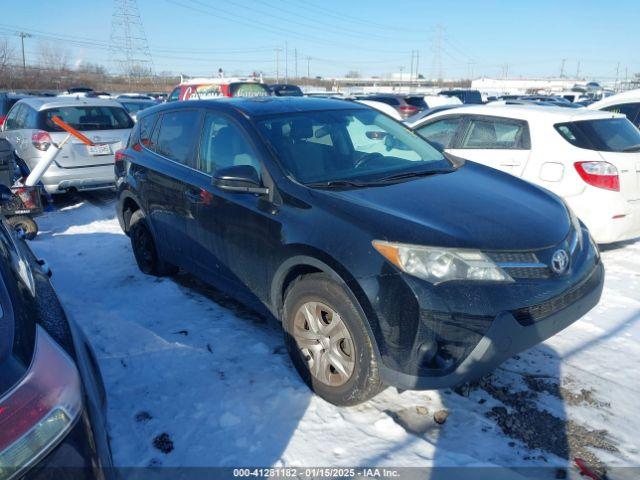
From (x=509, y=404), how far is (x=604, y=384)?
0.70m

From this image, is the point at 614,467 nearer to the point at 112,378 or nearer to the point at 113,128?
the point at 112,378

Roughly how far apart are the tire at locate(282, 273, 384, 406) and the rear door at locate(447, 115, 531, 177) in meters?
3.59

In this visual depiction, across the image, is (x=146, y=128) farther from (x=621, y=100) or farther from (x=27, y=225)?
(x=621, y=100)

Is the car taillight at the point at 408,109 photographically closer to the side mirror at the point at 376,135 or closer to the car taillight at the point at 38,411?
the side mirror at the point at 376,135

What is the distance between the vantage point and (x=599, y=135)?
5.36m

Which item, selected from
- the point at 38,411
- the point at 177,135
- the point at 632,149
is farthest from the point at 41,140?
the point at 632,149

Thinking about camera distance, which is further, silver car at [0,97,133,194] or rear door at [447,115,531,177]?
silver car at [0,97,133,194]

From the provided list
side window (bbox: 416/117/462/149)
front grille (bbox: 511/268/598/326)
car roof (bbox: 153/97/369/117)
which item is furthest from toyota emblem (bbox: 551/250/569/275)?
side window (bbox: 416/117/462/149)

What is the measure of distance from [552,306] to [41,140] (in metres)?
7.80

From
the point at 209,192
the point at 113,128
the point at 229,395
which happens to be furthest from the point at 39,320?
the point at 113,128

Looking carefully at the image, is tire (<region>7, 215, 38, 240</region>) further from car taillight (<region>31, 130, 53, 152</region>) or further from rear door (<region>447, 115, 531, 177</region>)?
rear door (<region>447, 115, 531, 177</region>)

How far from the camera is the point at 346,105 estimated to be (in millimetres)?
4289

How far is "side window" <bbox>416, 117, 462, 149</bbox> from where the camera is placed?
6375mm

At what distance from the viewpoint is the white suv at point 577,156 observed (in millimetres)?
5121
